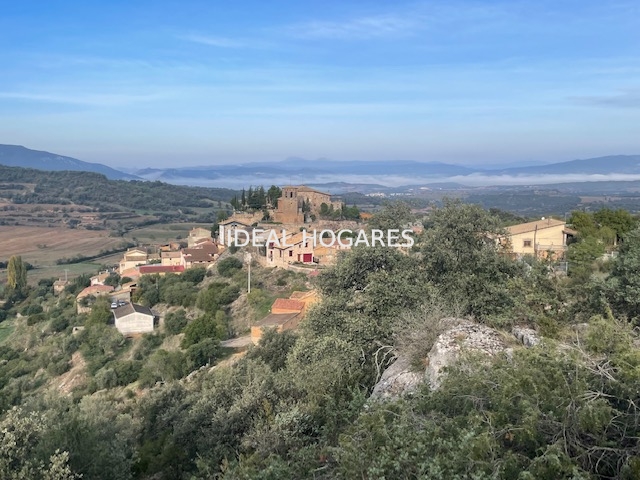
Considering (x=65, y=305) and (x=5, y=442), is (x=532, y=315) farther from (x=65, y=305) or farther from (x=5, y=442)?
(x=65, y=305)

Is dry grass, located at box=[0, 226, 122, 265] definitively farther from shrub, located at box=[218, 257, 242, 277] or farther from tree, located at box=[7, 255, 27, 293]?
shrub, located at box=[218, 257, 242, 277]

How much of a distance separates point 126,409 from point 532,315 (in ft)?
43.3

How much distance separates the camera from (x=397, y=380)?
8.09 m

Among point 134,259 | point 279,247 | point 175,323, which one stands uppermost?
point 279,247

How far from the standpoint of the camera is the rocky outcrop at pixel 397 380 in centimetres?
765

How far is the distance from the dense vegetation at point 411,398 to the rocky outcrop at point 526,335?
0.21 meters

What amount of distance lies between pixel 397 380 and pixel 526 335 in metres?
2.17

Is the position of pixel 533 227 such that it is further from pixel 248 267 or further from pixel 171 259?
pixel 171 259

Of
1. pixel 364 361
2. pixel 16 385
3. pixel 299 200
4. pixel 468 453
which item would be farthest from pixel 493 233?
pixel 299 200

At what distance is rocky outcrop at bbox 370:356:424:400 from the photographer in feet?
25.1

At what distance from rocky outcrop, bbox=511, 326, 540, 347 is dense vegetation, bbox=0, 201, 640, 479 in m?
0.21

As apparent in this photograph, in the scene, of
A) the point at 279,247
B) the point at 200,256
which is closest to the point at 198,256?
the point at 200,256

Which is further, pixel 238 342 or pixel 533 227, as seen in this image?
→ pixel 533 227

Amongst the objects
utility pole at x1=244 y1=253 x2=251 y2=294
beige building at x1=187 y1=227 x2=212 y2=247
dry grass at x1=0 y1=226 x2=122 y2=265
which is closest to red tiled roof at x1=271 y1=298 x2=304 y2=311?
utility pole at x1=244 y1=253 x2=251 y2=294
